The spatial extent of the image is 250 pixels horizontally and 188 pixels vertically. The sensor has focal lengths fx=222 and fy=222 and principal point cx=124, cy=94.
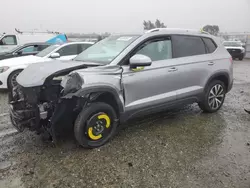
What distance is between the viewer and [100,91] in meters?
3.13

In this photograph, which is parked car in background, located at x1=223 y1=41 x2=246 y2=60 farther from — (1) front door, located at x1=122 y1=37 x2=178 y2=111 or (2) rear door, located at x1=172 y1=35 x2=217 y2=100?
(1) front door, located at x1=122 y1=37 x2=178 y2=111

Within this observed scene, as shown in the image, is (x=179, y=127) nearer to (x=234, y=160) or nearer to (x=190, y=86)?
(x=190, y=86)

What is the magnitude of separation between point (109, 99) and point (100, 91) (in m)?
0.32

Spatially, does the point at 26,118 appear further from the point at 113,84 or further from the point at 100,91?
the point at 113,84

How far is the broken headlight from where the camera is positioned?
2.93 metres

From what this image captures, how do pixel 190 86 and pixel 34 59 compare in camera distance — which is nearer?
pixel 190 86

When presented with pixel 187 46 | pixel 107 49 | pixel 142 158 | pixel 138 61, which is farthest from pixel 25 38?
pixel 142 158

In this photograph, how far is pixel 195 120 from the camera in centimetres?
449

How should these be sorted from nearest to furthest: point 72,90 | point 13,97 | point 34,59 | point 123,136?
point 72,90
point 13,97
point 123,136
point 34,59

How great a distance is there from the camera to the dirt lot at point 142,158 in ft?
8.63

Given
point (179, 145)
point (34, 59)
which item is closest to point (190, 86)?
point (179, 145)

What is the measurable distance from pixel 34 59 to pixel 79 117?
15.7 feet

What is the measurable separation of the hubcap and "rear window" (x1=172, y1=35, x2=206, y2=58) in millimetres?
1771

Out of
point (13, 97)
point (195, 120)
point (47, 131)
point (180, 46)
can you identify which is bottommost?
point (195, 120)
